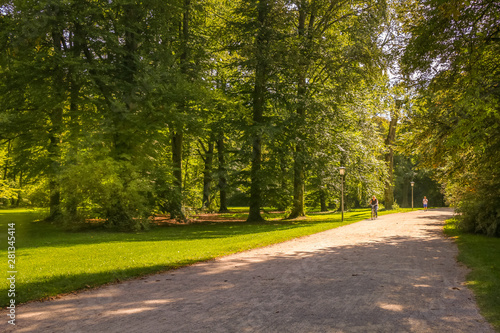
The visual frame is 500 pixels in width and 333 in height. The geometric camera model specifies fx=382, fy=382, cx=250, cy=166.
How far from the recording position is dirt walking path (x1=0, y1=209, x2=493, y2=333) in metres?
5.13

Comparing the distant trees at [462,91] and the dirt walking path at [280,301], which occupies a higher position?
the distant trees at [462,91]

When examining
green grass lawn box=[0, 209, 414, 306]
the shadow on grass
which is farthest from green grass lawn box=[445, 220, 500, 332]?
the shadow on grass

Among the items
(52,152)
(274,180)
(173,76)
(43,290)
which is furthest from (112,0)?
(43,290)

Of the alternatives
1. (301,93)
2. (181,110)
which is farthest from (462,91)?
(181,110)

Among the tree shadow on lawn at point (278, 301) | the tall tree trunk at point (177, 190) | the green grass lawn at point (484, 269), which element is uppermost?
the tall tree trunk at point (177, 190)

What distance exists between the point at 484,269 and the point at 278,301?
5.56m

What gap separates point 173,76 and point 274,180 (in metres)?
8.11

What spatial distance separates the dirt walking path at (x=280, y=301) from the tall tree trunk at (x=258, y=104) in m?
12.2

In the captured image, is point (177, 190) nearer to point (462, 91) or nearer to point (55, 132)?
point (55, 132)

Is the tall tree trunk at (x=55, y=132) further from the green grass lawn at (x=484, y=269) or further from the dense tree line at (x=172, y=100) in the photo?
the green grass lawn at (x=484, y=269)

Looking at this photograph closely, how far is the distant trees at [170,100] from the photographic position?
58.9 feet

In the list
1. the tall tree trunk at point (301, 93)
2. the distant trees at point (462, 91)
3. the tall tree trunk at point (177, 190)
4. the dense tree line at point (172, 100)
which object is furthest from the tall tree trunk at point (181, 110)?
the distant trees at point (462, 91)

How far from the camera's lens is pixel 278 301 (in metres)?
6.18

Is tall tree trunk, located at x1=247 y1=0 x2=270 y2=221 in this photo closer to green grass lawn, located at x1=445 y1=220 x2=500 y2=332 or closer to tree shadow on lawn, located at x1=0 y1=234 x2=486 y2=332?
green grass lawn, located at x1=445 y1=220 x2=500 y2=332
